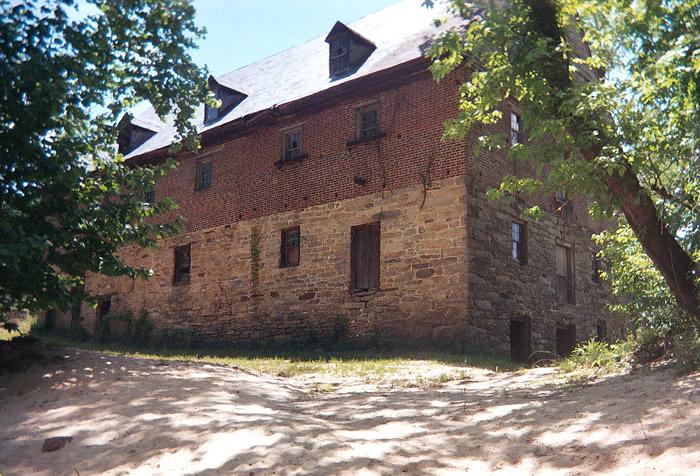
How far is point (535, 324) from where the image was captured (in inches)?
623

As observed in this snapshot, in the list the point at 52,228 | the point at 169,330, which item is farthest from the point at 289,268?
the point at 52,228

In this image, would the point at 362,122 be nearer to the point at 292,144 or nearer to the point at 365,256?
the point at 292,144

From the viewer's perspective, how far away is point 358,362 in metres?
12.3

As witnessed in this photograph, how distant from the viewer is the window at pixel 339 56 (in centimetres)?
1757

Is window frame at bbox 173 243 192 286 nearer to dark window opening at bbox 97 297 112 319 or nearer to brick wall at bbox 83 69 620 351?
brick wall at bbox 83 69 620 351

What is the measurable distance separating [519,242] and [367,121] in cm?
480

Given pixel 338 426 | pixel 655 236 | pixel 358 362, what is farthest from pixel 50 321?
pixel 655 236

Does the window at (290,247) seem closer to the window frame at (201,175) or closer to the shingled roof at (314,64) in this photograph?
the shingled roof at (314,64)

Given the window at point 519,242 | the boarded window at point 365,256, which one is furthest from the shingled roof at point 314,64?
the window at point 519,242

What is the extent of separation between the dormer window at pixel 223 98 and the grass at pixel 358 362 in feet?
26.7

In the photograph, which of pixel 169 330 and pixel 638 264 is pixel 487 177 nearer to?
pixel 638 264

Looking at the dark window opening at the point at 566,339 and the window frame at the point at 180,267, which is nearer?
the dark window opening at the point at 566,339

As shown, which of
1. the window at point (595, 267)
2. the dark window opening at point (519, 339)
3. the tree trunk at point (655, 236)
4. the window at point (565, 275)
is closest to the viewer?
the tree trunk at point (655, 236)

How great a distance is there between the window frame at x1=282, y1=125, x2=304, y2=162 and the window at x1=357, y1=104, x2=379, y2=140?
5.99 feet
